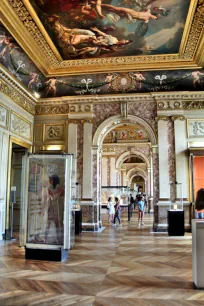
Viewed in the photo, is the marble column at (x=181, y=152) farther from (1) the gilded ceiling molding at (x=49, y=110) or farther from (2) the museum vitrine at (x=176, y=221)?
(1) the gilded ceiling molding at (x=49, y=110)

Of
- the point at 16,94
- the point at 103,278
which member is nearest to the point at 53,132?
the point at 16,94

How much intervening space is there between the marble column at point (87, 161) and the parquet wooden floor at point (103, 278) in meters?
4.19

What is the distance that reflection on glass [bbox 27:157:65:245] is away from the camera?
619 centimetres

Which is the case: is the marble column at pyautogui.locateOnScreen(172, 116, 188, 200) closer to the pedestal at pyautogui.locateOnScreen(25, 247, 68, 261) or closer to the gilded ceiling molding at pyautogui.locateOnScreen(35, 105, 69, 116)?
the gilded ceiling molding at pyautogui.locateOnScreen(35, 105, 69, 116)

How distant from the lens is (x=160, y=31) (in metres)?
9.23

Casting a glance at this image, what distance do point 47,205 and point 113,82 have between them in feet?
24.1

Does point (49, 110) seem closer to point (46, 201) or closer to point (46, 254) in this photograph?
point (46, 201)

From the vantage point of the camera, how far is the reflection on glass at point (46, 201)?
6.19m

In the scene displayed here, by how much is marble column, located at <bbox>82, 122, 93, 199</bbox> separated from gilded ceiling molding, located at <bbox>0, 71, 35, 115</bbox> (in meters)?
2.46

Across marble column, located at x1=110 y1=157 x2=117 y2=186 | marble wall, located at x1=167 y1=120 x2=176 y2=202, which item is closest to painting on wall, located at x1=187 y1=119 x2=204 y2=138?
marble wall, located at x1=167 y1=120 x2=176 y2=202

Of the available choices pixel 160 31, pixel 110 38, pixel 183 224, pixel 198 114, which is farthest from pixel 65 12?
pixel 183 224

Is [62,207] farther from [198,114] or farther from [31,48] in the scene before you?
[198,114]

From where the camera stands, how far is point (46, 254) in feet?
20.0

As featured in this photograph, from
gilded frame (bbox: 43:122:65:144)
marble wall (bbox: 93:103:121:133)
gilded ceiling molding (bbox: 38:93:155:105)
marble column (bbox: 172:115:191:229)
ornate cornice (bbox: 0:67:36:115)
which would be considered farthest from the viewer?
gilded frame (bbox: 43:122:65:144)
